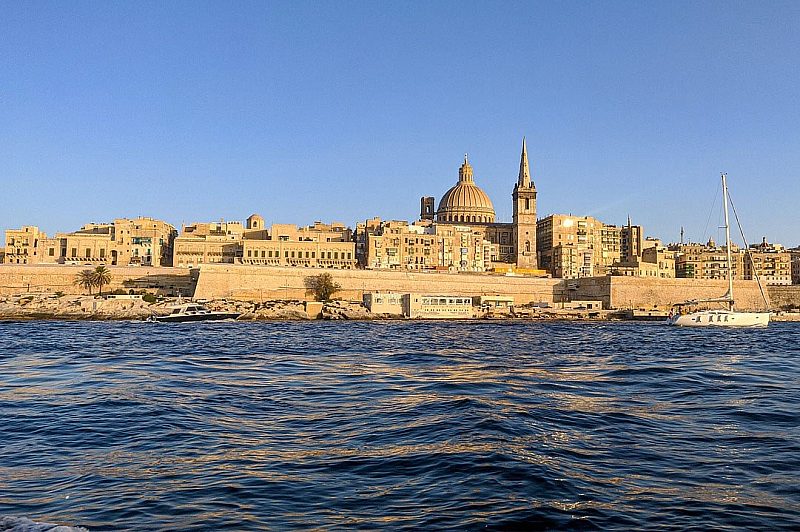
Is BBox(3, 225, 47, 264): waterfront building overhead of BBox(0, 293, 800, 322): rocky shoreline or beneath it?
overhead

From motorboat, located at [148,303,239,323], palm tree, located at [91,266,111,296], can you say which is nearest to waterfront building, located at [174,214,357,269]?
palm tree, located at [91,266,111,296]

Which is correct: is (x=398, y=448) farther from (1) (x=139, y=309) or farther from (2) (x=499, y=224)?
(2) (x=499, y=224)

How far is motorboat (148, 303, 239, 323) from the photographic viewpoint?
59500 mm

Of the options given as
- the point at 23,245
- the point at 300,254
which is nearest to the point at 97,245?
the point at 23,245

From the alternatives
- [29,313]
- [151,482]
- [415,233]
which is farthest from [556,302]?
[151,482]

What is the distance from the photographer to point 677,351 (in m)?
30.2

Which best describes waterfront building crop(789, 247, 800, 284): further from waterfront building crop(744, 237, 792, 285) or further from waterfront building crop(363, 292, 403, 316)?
waterfront building crop(363, 292, 403, 316)

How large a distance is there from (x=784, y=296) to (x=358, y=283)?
54504 millimetres

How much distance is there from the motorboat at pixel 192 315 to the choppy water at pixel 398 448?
3933 centimetres

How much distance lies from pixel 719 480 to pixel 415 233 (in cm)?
9833

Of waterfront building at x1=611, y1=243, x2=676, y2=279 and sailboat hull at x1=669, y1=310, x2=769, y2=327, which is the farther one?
waterfront building at x1=611, y1=243, x2=676, y2=279

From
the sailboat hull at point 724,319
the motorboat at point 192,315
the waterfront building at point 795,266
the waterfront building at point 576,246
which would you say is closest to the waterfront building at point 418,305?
the motorboat at point 192,315

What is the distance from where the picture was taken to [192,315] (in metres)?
60.2

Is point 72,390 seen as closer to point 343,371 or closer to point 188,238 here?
point 343,371
